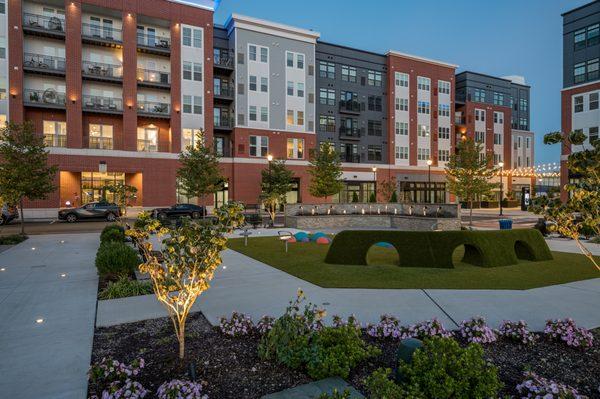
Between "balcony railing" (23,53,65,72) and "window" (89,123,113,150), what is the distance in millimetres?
6086

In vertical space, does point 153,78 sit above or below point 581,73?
below

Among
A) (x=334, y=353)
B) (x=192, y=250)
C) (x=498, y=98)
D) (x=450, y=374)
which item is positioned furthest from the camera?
(x=498, y=98)

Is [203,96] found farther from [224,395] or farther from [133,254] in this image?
[224,395]

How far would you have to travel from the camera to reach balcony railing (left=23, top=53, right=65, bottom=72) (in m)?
33.6

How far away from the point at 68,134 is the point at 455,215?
35643 millimetres

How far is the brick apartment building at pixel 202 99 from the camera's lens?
34.5 meters

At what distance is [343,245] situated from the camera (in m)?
11.8

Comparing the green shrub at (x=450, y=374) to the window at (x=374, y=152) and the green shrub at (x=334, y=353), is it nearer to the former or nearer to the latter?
the green shrub at (x=334, y=353)

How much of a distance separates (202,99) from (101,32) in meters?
11.8

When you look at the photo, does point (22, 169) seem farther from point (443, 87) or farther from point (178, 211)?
point (443, 87)

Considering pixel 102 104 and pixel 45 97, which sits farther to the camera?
pixel 102 104

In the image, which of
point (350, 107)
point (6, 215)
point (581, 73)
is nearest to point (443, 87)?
point (350, 107)

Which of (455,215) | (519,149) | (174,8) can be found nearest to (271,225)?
(455,215)

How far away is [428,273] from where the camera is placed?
34.3 ft
